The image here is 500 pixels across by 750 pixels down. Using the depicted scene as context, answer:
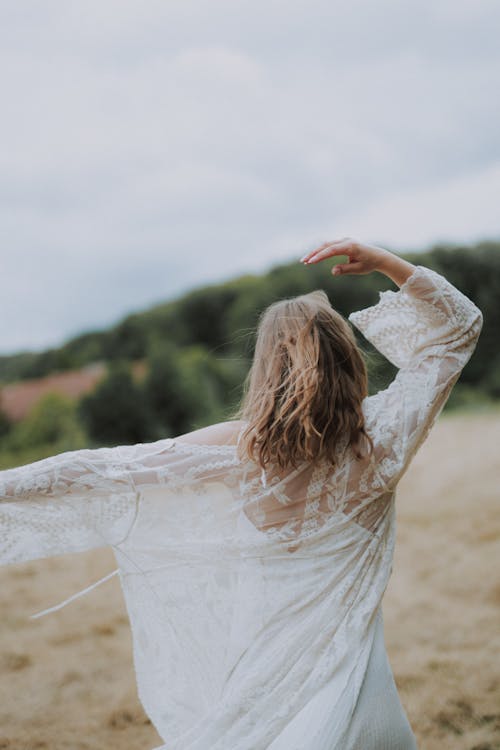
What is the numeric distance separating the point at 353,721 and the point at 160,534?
57cm

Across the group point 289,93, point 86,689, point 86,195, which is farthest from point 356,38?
point 86,195

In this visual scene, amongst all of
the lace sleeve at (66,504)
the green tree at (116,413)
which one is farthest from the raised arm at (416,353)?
the green tree at (116,413)

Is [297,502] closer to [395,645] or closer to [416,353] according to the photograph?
[416,353]

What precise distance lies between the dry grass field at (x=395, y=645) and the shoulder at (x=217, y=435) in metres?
1.84

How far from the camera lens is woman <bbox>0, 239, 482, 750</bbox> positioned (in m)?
1.42

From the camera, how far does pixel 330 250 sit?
4.75 feet

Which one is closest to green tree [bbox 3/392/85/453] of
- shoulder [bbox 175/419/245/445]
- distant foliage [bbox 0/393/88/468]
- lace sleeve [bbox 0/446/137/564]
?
distant foliage [bbox 0/393/88/468]

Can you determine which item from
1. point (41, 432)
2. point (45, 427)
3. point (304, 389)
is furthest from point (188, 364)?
point (304, 389)

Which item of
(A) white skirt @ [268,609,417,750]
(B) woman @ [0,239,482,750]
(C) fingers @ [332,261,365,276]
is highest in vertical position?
(C) fingers @ [332,261,365,276]

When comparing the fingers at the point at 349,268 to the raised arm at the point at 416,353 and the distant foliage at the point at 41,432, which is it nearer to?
the raised arm at the point at 416,353

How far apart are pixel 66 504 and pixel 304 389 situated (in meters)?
0.62

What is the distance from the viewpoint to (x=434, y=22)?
799 centimetres

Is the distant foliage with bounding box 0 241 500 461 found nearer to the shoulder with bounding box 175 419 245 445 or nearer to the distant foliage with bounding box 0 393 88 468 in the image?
the distant foliage with bounding box 0 393 88 468

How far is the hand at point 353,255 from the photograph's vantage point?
4.77 feet
